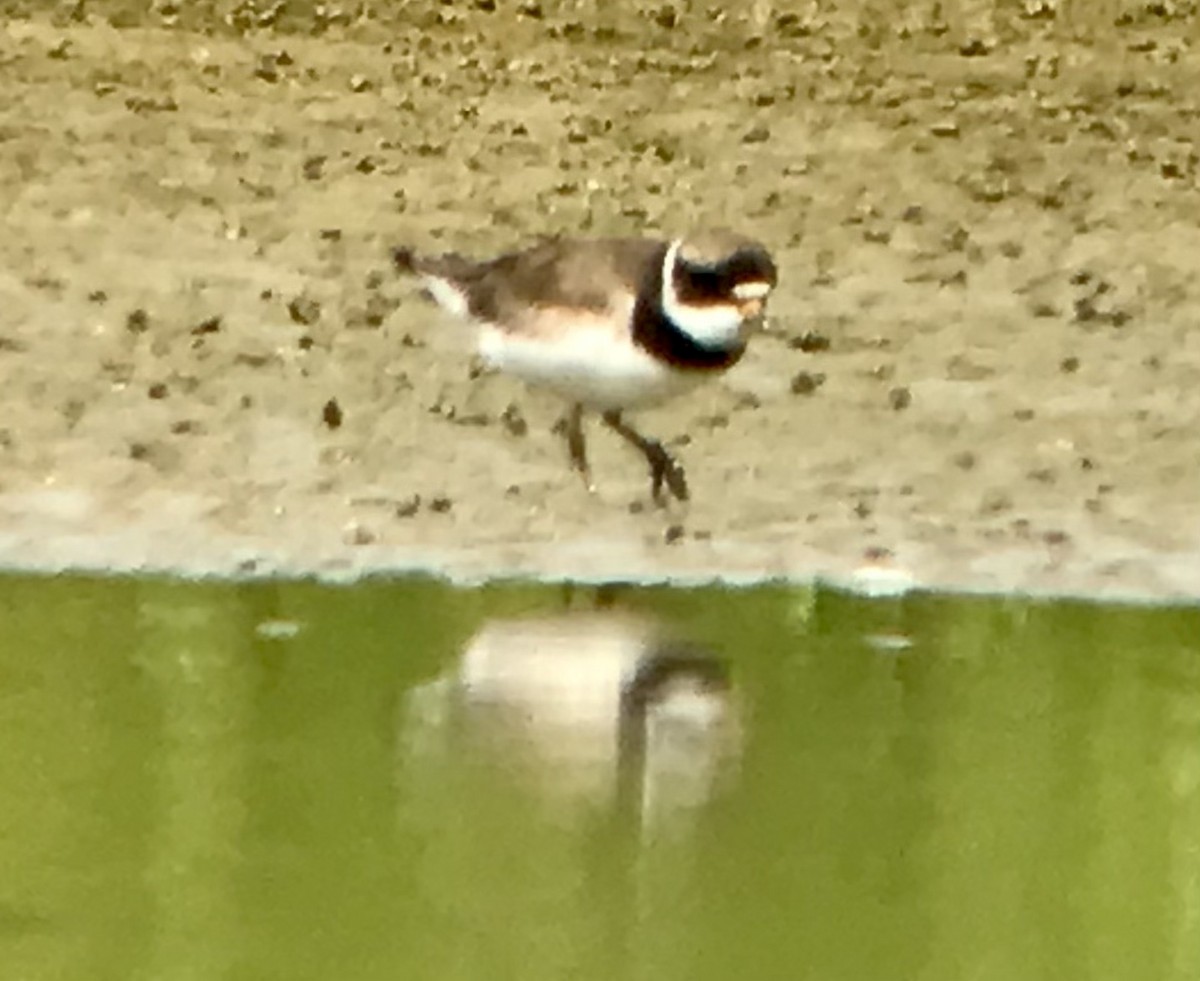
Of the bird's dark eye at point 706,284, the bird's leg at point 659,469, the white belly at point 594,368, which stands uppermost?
the bird's dark eye at point 706,284

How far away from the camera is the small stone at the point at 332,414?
212 cm

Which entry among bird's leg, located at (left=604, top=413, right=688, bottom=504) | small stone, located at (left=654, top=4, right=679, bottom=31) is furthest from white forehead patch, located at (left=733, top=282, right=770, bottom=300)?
small stone, located at (left=654, top=4, right=679, bottom=31)

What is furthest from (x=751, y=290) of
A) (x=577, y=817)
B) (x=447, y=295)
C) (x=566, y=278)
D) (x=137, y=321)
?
(x=577, y=817)

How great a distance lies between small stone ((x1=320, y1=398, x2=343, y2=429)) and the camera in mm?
2117

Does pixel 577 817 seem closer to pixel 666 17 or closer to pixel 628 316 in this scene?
pixel 628 316

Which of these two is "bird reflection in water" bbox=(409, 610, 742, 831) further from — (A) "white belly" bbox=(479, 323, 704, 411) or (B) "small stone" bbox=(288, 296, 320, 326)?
(B) "small stone" bbox=(288, 296, 320, 326)

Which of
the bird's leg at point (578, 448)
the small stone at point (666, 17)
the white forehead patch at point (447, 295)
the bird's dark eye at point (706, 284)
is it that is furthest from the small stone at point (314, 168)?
the bird's dark eye at point (706, 284)

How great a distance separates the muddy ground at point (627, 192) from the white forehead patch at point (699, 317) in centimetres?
27

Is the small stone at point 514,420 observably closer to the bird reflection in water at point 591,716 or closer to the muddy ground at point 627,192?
the muddy ground at point 627,192

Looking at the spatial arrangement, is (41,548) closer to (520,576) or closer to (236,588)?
(236,588)

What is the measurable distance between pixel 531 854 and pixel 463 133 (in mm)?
1373

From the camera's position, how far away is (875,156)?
233 centimetres

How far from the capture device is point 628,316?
1.88m

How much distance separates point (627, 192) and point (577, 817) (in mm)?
1306
